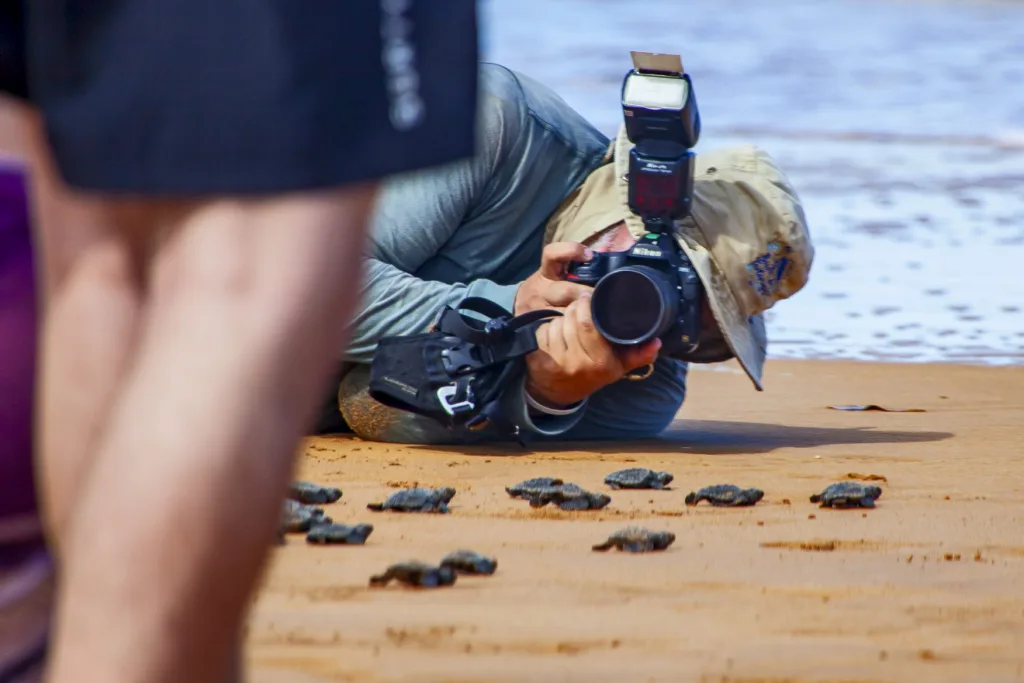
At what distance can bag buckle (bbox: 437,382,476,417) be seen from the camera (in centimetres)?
398

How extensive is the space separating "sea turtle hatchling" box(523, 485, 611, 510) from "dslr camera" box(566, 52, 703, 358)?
645 millimetres

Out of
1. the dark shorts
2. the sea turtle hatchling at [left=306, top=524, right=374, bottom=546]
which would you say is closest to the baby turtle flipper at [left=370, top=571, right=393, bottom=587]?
the sea turtle hatchling at [left=306, top=524, right=374, bottom=546]

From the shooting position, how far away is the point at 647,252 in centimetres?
396

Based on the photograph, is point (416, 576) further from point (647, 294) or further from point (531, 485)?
point (647, 294)

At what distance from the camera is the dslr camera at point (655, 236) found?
12.7ft

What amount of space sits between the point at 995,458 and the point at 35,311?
2.88 m

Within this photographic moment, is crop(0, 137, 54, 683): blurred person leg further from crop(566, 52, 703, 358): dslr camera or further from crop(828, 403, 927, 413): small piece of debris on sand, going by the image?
crop(828, 403, 927, 413): small piece of debris on sand

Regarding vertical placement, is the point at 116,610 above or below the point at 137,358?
below

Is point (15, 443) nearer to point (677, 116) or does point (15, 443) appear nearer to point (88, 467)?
point (88, 467)

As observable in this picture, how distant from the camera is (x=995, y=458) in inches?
161

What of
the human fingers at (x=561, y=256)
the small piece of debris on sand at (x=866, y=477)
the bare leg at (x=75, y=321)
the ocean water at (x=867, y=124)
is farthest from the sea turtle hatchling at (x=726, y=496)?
the bare leg at (x=75, y=321)

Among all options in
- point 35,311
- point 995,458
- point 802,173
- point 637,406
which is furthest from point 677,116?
point 802,173

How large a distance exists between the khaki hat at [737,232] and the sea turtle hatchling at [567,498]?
81 centimetres

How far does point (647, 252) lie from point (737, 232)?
0.26 m
